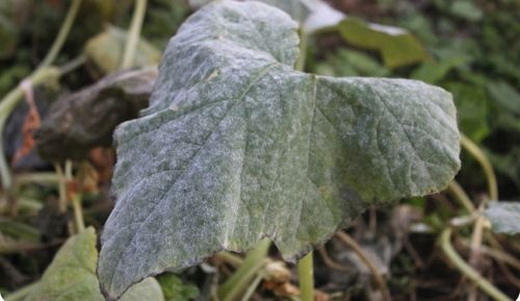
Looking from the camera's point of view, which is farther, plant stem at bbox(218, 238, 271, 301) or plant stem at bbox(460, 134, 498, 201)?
plant stem at bbox(460, 134, 498, 201)

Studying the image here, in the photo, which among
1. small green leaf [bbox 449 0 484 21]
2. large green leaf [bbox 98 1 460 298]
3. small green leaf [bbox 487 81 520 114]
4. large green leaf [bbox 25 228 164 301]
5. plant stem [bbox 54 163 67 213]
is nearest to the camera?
large green leaf [bbox 98 1 460 298]

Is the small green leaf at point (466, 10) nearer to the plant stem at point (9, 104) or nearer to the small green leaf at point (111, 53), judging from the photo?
the small green leaf at point (111, 53)

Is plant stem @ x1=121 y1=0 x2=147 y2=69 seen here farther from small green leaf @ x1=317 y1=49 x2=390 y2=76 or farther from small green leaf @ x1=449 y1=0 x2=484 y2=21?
small green leaf @ x1=449 y1=0 x2=484 y2=21

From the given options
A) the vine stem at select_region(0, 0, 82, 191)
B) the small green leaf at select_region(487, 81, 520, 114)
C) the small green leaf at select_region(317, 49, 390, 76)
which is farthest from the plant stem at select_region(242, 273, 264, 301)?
the small green leaf at select_region(487, 81, 520, 114)

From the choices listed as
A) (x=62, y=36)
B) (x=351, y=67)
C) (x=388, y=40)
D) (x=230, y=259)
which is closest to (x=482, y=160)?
(x=388, y=40)

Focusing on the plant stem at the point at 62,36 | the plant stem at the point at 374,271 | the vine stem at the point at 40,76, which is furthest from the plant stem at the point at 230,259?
the plant stem at the point at 62,36
